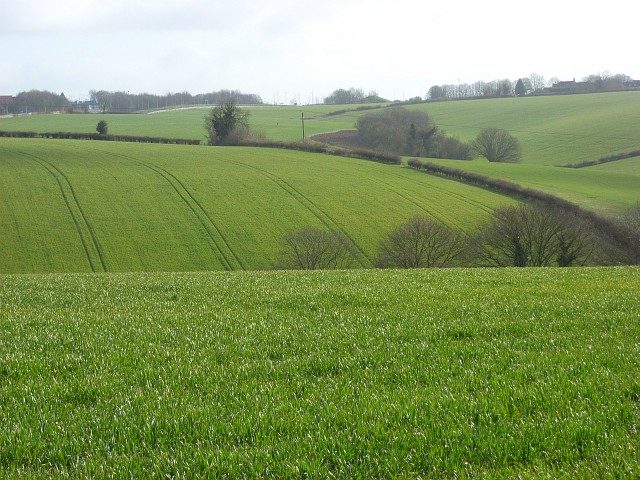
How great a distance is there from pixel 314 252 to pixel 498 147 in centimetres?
7207

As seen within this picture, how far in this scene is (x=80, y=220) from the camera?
5444cm

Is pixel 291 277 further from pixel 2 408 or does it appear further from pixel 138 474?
pixel 138 474

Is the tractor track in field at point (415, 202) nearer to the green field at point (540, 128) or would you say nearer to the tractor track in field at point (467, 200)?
the tractor track in field at point (467, 200)

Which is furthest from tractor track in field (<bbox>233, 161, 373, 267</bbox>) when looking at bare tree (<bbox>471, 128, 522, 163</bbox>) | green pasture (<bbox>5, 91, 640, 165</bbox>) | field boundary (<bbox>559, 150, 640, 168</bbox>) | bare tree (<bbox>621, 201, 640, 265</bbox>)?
field boundary (<bbox>559, 150, 640, 168</bbox>)

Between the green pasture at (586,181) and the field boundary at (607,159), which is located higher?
the field boundary at (607,159)

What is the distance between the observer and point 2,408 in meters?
6.53

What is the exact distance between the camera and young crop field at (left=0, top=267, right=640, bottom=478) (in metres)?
5.30

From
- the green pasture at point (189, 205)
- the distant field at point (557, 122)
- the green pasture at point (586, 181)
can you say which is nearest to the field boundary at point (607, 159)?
the distant field at point (557, 122)

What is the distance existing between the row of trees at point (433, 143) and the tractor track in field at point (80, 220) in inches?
2400

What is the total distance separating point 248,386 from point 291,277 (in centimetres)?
1021

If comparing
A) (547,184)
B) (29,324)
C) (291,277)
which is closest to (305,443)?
(29,324)

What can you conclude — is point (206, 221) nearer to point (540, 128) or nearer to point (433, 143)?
point (433, 143)

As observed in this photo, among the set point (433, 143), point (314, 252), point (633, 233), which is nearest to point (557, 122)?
point (433, 143)

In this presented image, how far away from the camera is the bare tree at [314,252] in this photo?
4811 centimetres
